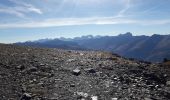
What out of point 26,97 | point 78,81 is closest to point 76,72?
point 78,81

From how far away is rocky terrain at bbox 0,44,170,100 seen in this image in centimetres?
1648

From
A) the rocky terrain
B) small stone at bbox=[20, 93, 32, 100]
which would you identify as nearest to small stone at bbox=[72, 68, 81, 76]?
the rocky terrain

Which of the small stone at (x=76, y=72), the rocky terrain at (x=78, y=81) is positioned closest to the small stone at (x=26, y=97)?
the rocky terrain at (x=78, y=81)

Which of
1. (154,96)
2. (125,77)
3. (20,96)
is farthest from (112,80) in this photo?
(20,96)

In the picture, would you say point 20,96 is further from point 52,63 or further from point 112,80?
point 52,63

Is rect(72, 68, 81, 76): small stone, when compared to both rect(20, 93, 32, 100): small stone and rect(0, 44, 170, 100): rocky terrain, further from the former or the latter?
rect(20, 93, 32, 100): small stone

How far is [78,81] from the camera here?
19906 millimetres

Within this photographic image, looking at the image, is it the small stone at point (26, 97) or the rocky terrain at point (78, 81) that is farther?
the rocky terrain at point (78, 81)

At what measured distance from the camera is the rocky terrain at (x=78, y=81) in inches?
649

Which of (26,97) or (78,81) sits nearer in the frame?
(26,97)

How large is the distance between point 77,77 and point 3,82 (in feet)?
19.0

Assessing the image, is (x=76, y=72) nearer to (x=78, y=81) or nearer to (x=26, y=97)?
(x=78, y=81)

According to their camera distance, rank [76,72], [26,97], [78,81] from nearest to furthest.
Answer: [26,97] < [78,81] < [76,72]

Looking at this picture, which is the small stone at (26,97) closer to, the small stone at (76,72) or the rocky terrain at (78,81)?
the rocky terrain at (78,81)
